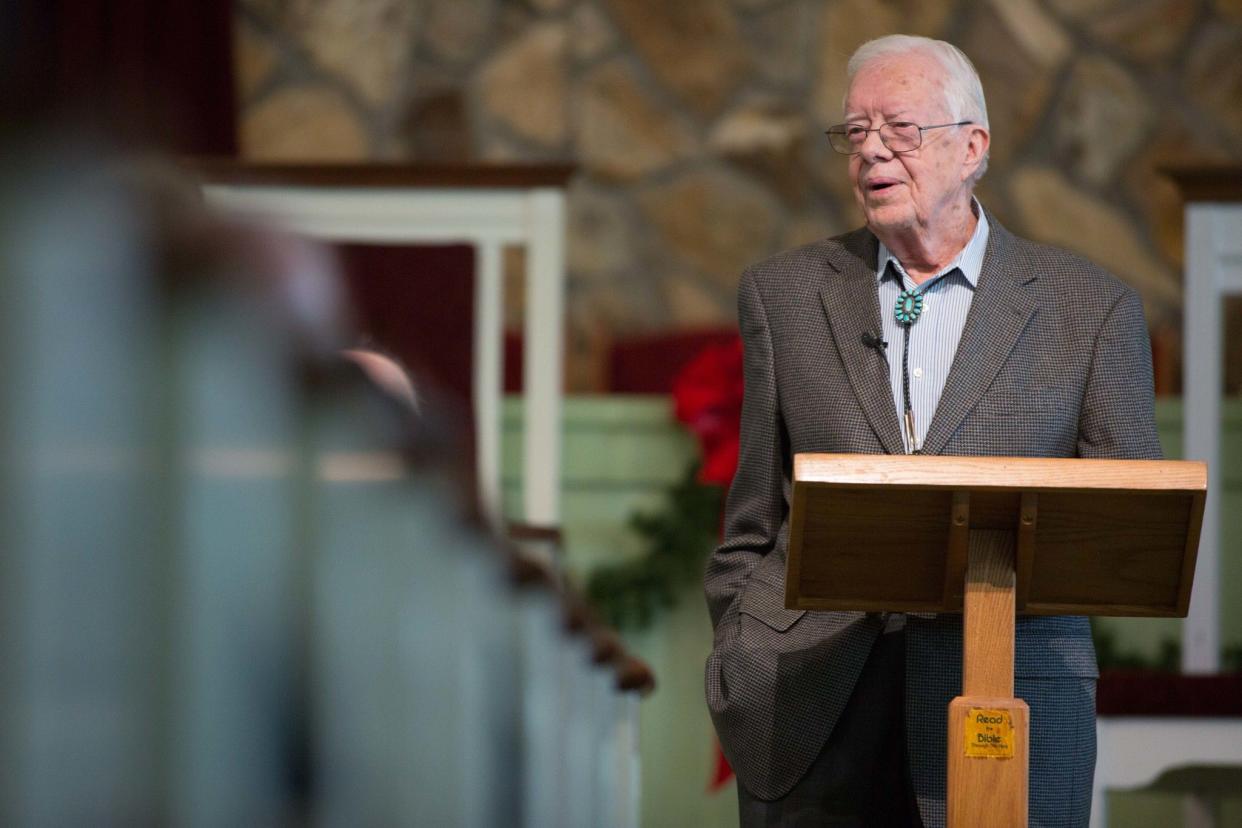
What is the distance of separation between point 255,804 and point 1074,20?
5687 millimetres

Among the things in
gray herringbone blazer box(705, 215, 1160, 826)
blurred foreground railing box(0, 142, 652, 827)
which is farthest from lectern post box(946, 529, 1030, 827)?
blurred foreground railing box(0, 142, 652, 827)

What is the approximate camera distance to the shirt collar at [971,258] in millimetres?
1825

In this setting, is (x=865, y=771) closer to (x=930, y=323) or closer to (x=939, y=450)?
(x=939, y=450)

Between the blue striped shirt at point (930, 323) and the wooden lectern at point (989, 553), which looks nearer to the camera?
the wooden lectern at point (989, 553)

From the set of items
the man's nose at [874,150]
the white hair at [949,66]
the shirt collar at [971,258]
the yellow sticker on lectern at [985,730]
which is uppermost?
the white hair at [949,66]

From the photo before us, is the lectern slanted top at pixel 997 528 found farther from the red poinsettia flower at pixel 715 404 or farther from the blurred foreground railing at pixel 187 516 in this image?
the red poinsettia flower at pixel 715 404

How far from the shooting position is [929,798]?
5.47ft

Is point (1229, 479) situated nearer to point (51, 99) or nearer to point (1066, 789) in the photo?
point (1066, 789)

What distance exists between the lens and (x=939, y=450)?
1.70 m

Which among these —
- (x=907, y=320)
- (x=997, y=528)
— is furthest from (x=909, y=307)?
(x=997, y=528)

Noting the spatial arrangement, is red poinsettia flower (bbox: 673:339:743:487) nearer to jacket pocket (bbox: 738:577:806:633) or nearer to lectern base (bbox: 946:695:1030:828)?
jacket pocket (bbox: 738:577:806:633)

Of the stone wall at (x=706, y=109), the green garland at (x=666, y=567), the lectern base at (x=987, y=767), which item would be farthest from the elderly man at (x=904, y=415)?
the stone wall at (x=706, y=109)

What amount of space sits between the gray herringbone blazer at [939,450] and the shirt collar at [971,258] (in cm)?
2

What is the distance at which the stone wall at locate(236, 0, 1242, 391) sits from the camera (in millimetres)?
5758
